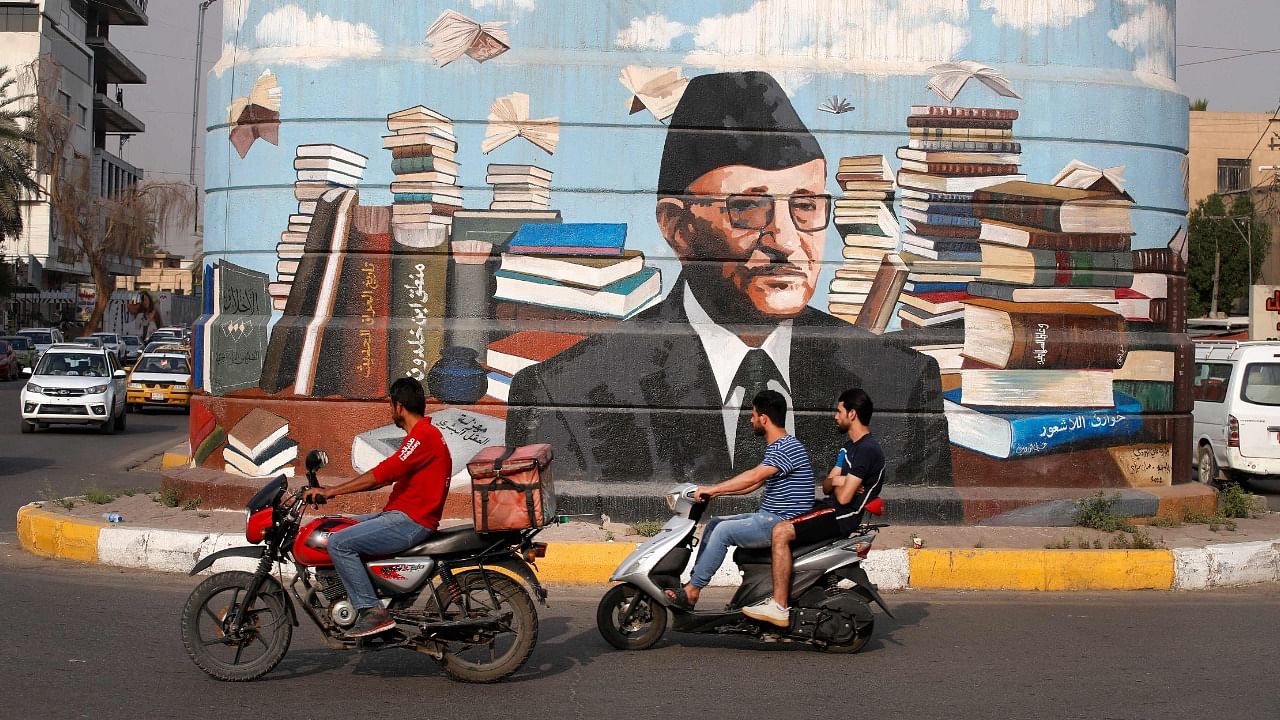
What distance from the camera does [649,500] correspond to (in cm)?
1120

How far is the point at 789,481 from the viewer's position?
7.61 meters

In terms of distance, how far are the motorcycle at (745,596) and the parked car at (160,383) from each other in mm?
24719

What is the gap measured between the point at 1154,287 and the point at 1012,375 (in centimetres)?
161

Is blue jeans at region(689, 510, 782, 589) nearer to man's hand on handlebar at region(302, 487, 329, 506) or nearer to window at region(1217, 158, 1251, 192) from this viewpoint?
man's hand on handlebar at region(302, 487, 329, 506)

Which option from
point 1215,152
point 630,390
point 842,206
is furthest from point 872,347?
point 1215,152

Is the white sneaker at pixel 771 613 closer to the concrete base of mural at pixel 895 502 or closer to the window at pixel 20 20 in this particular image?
the concrete base of mural at pixel 895 502

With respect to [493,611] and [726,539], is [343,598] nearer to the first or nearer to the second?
[493,611]

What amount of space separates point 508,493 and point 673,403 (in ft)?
16.1

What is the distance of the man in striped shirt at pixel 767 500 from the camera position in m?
7.49

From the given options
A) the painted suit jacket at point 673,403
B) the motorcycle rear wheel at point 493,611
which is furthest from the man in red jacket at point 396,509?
the painted suit jacket at point 673,403

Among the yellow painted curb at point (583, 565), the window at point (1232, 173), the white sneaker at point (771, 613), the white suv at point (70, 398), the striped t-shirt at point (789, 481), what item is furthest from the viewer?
the window at point (1232, 173)

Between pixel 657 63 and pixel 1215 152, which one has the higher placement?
pixel 1215 152

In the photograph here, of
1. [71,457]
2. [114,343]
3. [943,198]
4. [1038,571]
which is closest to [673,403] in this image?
[943,198]

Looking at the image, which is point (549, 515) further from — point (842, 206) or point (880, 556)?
point (842, 206)
